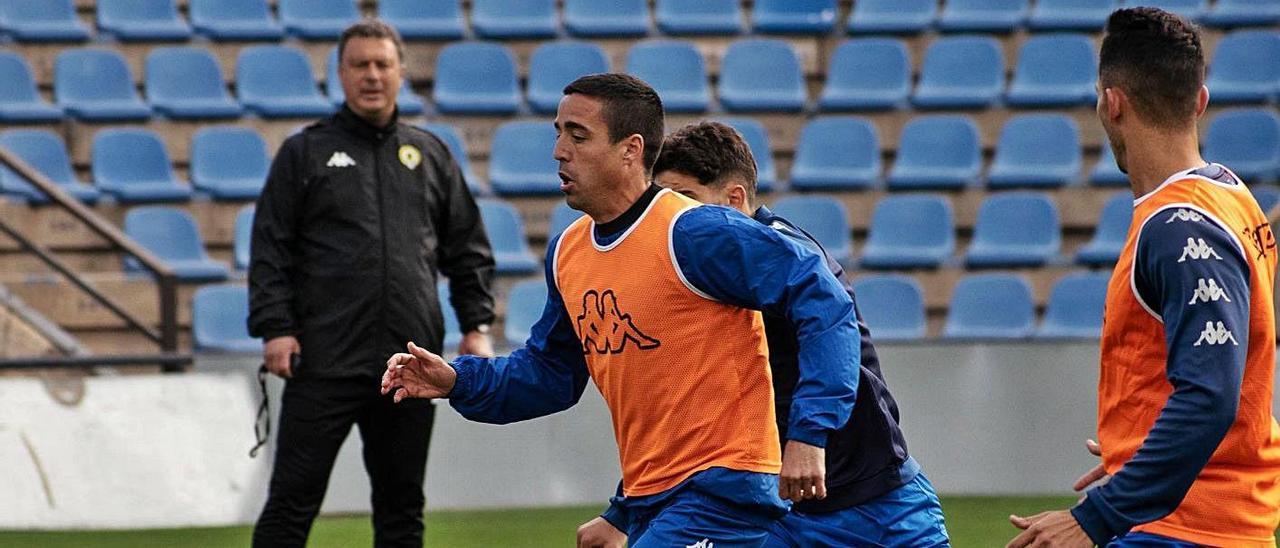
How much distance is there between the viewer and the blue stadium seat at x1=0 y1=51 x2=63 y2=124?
39.1ft

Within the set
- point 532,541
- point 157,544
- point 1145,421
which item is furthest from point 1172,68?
point 157,544

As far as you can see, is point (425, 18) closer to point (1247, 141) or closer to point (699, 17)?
point (699, 17)

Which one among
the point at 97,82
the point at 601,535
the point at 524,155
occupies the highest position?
the point at 601,535

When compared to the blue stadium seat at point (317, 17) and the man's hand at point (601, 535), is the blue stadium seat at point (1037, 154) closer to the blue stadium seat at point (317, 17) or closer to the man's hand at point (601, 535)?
the blue stadium seat at point (317, 17)

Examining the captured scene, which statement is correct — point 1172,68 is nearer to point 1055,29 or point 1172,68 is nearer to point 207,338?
Result: point 207,338

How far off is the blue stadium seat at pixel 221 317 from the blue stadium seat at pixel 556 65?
9.25ft

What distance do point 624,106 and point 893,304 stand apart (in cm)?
682

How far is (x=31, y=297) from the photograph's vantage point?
1030 centimetres

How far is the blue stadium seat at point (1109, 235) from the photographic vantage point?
11258 mm

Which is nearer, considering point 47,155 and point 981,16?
point 47,155

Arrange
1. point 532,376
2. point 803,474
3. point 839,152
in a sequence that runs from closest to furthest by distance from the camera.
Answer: point 803,474
point 532,376
point 839,152

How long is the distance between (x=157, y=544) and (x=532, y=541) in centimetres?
182

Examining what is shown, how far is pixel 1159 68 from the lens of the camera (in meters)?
3.21

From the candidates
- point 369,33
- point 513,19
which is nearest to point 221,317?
point 513,19
